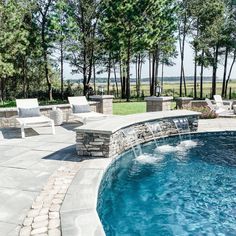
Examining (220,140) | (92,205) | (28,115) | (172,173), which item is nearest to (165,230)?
(92,205)

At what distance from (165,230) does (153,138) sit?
5851mm

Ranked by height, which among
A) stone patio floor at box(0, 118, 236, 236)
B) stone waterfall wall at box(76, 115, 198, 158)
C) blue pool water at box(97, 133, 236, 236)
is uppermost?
stone waterfall wall at box(76, 115, 198, 158)

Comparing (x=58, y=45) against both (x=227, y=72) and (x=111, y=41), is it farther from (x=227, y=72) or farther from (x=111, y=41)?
(x=227, y=72)

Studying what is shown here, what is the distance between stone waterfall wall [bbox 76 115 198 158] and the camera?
7.57 meters

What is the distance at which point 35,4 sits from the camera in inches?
1038

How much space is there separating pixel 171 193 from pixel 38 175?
8.29 feet

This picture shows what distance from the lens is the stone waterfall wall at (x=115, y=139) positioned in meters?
7.57

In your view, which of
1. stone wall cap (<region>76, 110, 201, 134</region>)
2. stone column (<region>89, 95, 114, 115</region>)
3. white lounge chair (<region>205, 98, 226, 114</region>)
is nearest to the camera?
stone wall cap (<region>76, 110, 201, 134</region>)

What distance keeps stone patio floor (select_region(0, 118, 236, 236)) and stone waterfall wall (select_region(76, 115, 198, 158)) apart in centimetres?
38

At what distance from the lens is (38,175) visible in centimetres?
621

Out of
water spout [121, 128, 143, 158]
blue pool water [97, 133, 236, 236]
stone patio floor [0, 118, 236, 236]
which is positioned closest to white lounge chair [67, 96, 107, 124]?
stone patio floor [0, 118, 236, 236]

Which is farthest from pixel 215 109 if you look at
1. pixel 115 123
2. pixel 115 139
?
pixel 115 139

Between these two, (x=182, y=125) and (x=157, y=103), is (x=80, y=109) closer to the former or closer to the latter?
(x=157, y=103)

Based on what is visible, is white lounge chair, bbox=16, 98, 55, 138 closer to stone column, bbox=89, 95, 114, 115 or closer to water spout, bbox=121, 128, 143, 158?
water spout, bbox=121, 128, 143, 158
